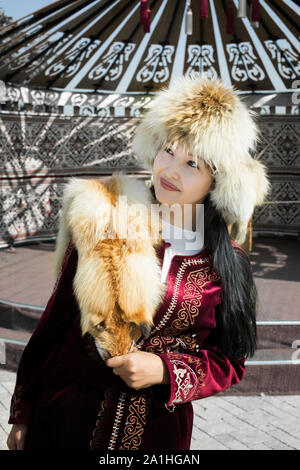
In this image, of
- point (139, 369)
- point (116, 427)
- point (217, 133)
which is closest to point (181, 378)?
point (139, 369)

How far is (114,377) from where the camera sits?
132 cm

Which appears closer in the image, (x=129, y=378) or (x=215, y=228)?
(x=129, y=378)

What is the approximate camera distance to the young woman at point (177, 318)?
1325 mm

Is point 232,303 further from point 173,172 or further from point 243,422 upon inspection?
point 243,422

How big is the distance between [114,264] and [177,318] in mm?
229

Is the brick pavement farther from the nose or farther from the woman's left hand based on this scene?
the nose

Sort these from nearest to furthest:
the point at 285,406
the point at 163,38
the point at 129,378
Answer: the point at 129,378 < the point at 285,406 < the point at 163,38

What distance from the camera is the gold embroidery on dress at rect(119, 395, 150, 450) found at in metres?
1.32

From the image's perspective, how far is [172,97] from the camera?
141cm

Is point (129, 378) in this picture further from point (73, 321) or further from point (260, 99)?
point (260, 99)

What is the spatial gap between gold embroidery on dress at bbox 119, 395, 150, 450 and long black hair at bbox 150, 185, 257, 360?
0.83 feet

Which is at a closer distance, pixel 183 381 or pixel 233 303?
pixel 183 381

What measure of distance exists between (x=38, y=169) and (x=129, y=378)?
6086 mm

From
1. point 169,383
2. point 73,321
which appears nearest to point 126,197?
point 73,321
